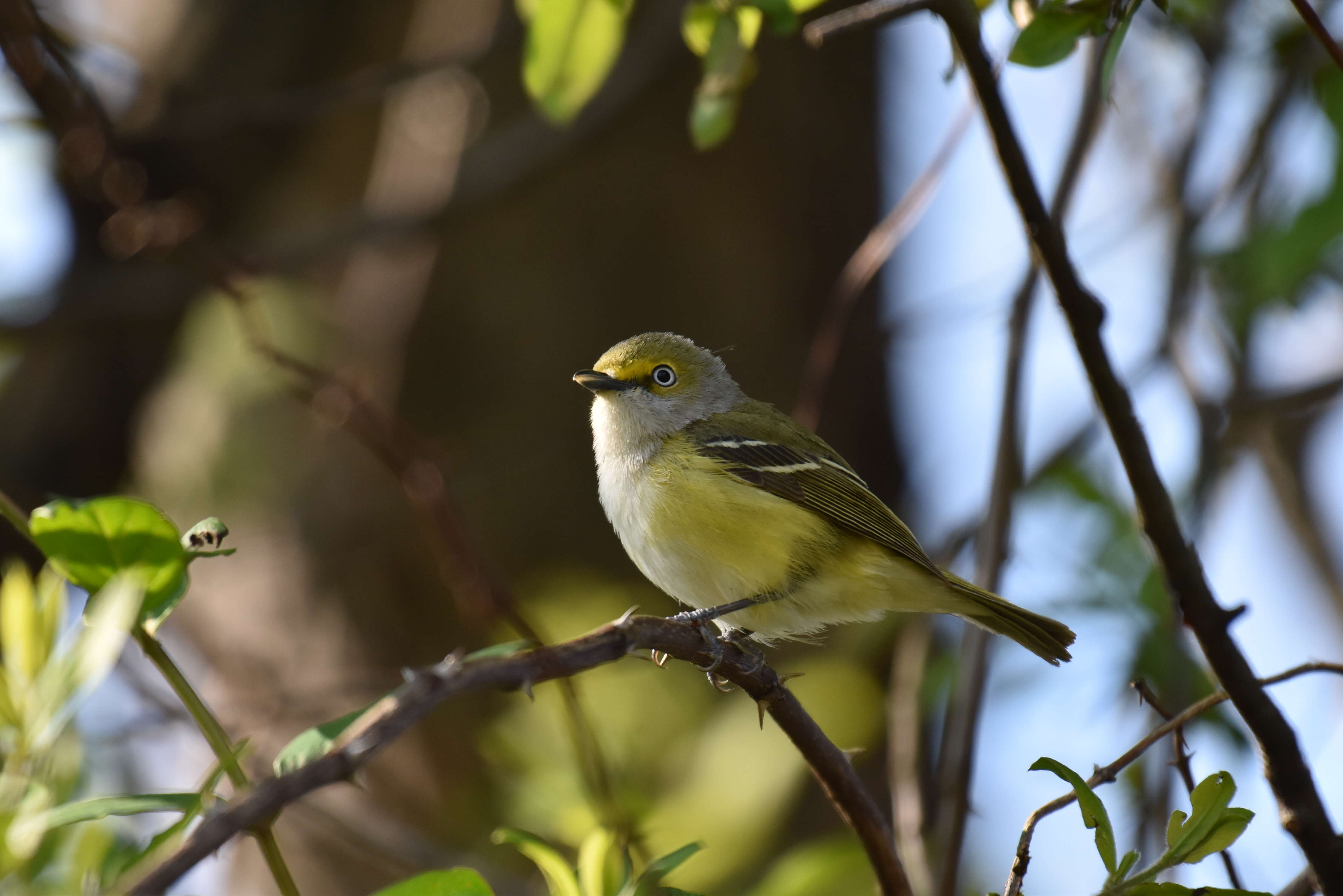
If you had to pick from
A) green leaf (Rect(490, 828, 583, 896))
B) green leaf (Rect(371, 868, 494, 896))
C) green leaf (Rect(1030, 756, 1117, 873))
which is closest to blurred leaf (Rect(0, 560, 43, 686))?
green leaf (Rect(371, 868, 494, 896))

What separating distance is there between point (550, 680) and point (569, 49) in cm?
144

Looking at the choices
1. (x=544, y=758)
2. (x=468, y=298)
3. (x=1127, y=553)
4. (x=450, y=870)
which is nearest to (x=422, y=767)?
(x=544, y=758)

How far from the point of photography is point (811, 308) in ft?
17.4

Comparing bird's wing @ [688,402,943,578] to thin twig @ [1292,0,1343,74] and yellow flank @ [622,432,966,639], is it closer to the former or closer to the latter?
yellow flank @ [622,432,966,639]

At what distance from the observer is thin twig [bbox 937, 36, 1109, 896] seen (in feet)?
9.48

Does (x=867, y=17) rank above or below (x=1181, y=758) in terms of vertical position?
above

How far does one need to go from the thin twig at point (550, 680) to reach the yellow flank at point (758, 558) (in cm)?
85

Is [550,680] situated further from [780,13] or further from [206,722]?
[780,13]

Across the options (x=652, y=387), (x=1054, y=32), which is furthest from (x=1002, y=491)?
(x=1054, y=32)

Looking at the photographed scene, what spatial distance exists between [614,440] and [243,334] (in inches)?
57.8

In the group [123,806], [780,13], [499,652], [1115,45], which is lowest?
[123,806]

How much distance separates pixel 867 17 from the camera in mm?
1529

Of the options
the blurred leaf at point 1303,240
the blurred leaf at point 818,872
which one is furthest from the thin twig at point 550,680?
the blurred leaf at point 1303,240

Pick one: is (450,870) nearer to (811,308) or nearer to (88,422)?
(811,308)
